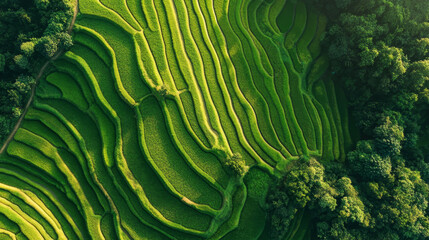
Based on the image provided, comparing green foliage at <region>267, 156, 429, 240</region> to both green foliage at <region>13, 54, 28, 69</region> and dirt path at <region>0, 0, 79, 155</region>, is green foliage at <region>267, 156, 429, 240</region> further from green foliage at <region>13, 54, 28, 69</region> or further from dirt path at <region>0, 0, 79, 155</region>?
green foliage at <region>13, 54, 28, 69</region>

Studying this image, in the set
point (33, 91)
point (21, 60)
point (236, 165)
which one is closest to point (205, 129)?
point (236, 165)

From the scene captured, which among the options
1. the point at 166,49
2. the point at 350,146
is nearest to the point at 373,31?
the point at 350,146

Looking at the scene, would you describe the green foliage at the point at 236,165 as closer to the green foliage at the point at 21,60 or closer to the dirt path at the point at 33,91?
the dirt path at the point at 33,91

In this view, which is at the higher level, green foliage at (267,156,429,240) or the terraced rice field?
the terraced rice field

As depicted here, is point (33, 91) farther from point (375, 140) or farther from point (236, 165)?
point (375, 140)

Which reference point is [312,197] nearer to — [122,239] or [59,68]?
[122,239]

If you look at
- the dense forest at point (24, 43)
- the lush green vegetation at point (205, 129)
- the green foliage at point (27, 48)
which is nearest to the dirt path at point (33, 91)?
the dense forest at point (24, 43)

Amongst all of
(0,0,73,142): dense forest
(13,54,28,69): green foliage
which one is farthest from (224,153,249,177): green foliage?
(13,54,28,69): green foliage
